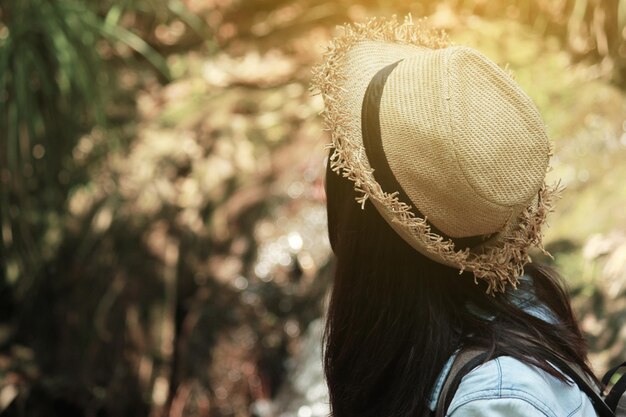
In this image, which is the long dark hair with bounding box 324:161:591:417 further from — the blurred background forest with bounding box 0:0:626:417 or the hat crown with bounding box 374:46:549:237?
the blurred background forest with bounding box 0:0:626:417

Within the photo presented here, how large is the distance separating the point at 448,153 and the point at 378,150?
10cm

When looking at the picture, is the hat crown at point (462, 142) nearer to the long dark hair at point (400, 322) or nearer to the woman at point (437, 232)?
the woman at point (437, 232)

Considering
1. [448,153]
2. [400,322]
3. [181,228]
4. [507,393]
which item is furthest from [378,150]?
[181,228]

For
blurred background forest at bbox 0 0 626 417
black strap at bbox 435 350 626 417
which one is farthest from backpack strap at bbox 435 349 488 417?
blurred background forest at bbox 0 0 626 417

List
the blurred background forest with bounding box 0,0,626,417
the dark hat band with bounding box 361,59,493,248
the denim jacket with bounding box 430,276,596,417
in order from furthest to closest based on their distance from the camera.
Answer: the blurred background forest with bounding box 0,0,626,417
the dark hat band with bounding box 361,59,493,248
the denim jacket with bounding box 430,276,596,417

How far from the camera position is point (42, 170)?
13.7ft

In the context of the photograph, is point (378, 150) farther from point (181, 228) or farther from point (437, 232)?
point (181, 228)

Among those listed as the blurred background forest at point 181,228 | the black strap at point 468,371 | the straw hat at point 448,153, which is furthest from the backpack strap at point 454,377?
the blurred background forest at point 181,228

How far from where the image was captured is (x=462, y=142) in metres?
1.17

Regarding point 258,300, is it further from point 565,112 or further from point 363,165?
point 363,165

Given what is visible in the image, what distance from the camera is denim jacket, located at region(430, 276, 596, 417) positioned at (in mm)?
1104

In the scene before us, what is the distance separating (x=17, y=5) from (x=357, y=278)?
8.90ft

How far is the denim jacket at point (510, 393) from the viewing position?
1.10m

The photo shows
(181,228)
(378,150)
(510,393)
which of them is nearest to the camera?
(510,393)
